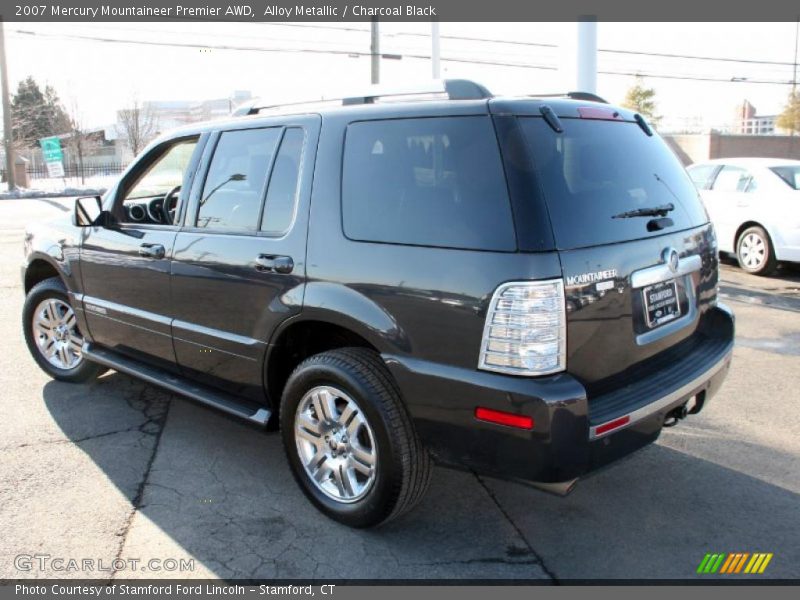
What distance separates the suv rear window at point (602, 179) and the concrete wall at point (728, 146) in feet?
119

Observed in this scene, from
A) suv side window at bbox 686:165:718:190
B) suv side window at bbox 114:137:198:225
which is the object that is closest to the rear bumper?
suv side window at bbox 114:137:198:225

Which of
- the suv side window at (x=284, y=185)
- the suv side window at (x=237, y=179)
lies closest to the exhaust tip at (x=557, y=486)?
the suv side window at (x=284, y=185)

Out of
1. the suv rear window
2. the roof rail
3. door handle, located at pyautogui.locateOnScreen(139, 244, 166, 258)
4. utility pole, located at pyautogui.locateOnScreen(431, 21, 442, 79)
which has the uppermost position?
utility pole, located at pyautogui.locateOnScreen(431, 21, 442, 79)

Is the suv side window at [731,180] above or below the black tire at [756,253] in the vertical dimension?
above

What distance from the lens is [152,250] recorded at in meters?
4.09

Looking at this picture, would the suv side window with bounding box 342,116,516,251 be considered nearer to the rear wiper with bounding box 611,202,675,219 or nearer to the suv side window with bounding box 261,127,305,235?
the suv side window with bounding box 261,127,305,235

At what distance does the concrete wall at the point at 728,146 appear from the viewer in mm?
38281

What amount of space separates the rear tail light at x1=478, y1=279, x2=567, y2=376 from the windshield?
26.9 feet

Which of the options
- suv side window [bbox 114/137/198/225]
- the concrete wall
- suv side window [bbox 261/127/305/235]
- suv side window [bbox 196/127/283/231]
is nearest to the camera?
suv side window [bbox 261/127/305/235]

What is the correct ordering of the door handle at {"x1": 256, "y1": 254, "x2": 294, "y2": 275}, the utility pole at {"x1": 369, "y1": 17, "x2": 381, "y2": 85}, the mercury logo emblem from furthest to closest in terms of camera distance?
the utility pole at {"x1": 369, "y1": 17, "x2": 381, "y2": 85} → the door handle at {"x1": 256, "y1": 254, "x2": 294, "y2": 275} → the mercury logo emblem

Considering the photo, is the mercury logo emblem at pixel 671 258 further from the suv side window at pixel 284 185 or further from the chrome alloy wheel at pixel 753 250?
the chrome alloy wheel at pixel 753 250

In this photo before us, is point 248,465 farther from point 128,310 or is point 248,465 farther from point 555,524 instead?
point 555,524

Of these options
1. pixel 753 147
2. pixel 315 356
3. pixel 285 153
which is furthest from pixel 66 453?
pixel 753 147

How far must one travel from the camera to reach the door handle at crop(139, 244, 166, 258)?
4.04 m
